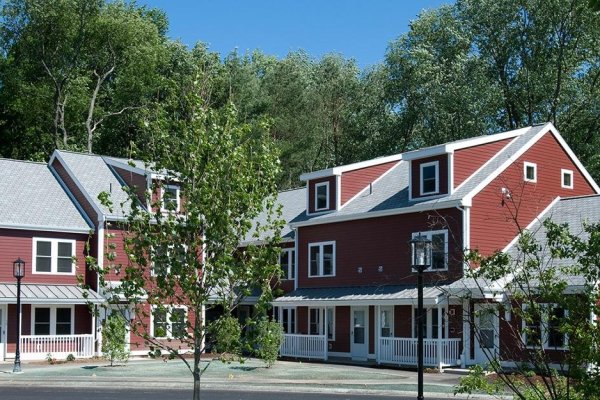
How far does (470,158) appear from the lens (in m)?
37.2

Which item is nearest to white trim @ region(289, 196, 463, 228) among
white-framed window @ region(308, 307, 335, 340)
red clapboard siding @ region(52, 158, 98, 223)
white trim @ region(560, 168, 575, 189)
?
white-framed window @ region(308, 307, 335, 340)

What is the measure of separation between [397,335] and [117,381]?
42.2 ft

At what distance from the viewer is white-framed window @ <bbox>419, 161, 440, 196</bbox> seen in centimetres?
3697

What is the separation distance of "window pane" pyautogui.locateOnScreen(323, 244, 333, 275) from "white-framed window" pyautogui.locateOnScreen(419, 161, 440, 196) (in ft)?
19.7

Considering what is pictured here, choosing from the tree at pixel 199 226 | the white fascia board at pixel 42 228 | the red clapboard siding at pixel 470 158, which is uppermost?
the red clapboard siding at pixel 470 158

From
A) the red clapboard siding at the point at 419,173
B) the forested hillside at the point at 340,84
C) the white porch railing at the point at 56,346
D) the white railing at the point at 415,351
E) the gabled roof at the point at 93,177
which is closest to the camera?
the white railing at the point at 415,351

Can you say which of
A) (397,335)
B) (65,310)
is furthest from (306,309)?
(65,310)

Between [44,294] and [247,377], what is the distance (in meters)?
12.2

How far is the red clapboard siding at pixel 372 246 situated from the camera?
121 feet

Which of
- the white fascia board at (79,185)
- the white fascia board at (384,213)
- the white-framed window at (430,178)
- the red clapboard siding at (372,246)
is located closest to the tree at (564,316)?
the red clapboard siding at (372,246)

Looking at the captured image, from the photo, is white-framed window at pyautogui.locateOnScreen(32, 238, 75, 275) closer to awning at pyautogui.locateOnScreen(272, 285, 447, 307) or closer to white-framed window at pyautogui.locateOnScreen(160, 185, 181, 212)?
awning at pyautogui.locateOnScreen(272, 285, 447, 307)

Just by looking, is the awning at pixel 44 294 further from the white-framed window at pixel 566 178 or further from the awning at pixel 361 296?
the white-framed window at pixel 566 178

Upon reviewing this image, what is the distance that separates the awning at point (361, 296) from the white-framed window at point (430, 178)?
4031mm

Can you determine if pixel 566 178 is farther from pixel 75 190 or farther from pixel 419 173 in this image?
pixel 75 190
